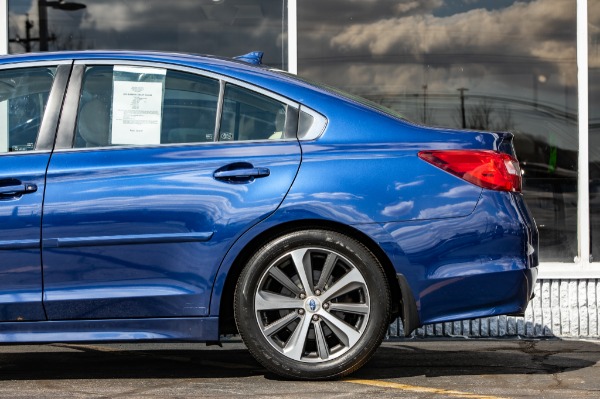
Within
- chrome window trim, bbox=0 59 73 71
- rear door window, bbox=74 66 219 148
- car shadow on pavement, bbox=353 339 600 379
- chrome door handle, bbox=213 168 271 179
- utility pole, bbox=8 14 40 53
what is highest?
utility pole, bbox=8 14 40 53

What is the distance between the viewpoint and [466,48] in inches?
353

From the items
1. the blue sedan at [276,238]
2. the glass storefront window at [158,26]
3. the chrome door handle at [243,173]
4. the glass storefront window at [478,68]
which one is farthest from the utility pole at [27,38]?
the chrome door handle at [243,173]

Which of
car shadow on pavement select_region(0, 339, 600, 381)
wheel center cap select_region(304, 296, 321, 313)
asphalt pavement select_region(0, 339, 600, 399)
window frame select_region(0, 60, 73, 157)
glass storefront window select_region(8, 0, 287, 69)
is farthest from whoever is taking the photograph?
glass storefront window select_region(8, 0, 287, 69)

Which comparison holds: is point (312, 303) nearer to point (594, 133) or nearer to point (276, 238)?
point (276, 238)

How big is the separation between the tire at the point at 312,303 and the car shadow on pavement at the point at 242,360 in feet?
1.11

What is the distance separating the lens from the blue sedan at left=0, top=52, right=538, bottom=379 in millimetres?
5707

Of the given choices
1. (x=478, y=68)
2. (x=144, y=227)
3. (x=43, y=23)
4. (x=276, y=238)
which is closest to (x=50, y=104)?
(x=144, y=227)

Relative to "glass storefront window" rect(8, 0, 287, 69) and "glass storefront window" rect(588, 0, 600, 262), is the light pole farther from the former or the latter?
"glass storefront window" rect(588, 0, 600, 262)

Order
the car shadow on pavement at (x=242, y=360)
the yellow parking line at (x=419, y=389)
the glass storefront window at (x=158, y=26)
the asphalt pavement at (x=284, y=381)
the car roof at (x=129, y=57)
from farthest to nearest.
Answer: the glass storefront window at (x=158, y=26), the car shadow on pavement at (x=242, y=360), the car roof at (x=129, y=57), the asphalt pavement at (x=284, y=381), the yellow parking line at (x=419, y=389)

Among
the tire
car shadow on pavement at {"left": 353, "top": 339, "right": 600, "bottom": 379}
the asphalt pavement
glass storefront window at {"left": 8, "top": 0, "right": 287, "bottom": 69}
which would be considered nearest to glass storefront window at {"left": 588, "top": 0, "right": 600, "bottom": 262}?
car shadow on pavement at {"left": 353, "top": 339, "right": 600, "bottom": 379}

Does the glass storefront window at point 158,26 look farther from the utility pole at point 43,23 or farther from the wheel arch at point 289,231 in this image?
the wheel arch at point 289,231

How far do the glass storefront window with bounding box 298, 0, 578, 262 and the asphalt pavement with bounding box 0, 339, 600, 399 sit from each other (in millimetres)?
1410

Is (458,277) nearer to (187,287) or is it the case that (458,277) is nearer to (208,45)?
(187,287)

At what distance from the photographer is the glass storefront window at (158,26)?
29.6 ft
